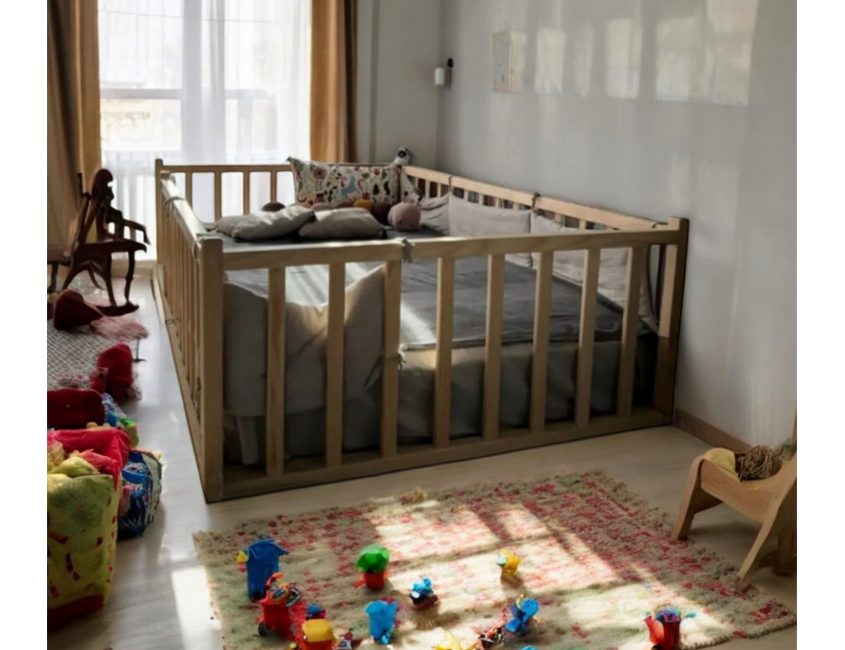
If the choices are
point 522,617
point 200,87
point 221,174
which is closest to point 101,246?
point 221,174

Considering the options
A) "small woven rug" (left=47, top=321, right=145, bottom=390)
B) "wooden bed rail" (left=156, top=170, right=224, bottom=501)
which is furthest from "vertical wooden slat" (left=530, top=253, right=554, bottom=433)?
"small woven rug" (left=47, top=321, right=145, bottom=390)

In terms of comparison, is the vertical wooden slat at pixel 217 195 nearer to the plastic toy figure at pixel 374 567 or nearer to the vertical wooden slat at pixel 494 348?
→ the vertical wooden slat at pixel 494 348

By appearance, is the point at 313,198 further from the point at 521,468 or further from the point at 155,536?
the point at 155,536

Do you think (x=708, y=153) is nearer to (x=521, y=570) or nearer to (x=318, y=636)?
(x=521, y=570)

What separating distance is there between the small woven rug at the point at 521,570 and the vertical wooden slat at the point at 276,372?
0.79ft

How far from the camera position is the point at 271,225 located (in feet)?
12.6

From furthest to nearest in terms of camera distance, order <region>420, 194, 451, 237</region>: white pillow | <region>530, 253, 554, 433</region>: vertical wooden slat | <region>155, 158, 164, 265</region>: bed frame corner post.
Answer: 1. <region>155, 158, 164, 265</region>: bed frame corner post
2. <region>420, 194, 451, 237</region>: white pillow
3. <region>530, 253, 554, 433</region>: vertical wooden slat

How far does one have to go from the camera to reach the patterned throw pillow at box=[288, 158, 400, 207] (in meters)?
4.56

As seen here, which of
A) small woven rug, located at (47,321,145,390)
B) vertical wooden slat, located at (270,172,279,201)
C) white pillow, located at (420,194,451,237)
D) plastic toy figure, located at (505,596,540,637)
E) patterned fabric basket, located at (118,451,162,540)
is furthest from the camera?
vertical wooden slat, located at (270,172,279,201)

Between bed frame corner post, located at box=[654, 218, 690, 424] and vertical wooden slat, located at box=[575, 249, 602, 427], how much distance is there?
0.82ft

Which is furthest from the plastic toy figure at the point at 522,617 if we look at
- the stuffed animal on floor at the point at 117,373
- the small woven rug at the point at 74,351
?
the small woven rug at the point at 74,351

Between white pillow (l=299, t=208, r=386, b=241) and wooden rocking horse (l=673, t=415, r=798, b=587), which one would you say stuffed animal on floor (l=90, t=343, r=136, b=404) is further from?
wooden rocking horse (l=673, t=415, r=798, b=587)
